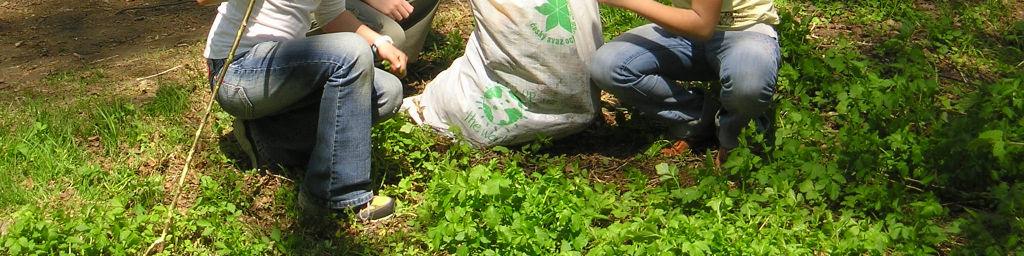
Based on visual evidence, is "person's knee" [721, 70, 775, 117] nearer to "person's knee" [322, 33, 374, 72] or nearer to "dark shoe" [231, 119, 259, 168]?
"person's knee" [322, 33, 374, 72]

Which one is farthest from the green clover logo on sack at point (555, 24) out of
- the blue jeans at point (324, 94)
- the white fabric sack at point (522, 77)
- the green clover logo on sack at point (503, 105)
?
the blue jeans at point (324, 94)

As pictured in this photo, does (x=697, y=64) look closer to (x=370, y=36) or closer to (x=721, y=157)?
(x=721, y=157)

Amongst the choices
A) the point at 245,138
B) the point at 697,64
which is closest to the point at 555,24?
the point at 697,64

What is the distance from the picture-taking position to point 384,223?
3877 mm

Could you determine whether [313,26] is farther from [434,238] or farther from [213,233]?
[434,238]

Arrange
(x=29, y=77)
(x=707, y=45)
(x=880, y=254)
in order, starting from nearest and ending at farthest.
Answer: (x=880, y=254)
(x=707, y=45)
(x=29, y=77)

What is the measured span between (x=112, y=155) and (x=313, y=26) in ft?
2.92

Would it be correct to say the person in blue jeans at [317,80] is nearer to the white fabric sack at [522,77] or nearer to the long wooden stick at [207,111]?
the long wooden stick at [207,111]

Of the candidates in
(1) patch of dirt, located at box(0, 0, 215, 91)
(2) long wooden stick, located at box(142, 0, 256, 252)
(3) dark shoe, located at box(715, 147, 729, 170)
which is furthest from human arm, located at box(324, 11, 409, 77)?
(1) patch of dirt, located at box(0, 0, 215, 91)

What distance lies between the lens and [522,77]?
13.8 ft

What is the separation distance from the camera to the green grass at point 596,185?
11.5 ft

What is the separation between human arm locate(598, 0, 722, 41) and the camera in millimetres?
3893

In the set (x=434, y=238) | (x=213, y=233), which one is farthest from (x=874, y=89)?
(x=213, y=233)

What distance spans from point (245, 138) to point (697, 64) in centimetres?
164
